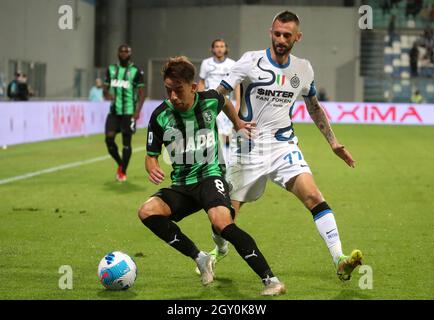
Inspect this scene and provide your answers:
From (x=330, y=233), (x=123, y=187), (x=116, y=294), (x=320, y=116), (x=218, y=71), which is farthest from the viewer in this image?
(x=218, y=71)

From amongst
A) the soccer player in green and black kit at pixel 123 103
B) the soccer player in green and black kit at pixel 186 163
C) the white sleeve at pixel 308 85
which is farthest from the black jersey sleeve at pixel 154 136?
the soccer player in green and black kit at pixel 123 103

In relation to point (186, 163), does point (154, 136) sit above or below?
above

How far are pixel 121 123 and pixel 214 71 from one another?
2.34 m

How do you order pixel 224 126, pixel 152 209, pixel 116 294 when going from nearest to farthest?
1. pixel 116 294
2. pixel 152 209
3. pixel 224 126

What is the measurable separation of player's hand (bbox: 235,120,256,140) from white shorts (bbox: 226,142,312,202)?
0.89 feet

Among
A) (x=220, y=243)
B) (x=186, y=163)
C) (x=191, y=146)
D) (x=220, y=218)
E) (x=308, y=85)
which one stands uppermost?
(x=308, y=85)

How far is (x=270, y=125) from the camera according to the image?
7.38 m

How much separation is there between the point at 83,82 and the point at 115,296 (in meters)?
31.4

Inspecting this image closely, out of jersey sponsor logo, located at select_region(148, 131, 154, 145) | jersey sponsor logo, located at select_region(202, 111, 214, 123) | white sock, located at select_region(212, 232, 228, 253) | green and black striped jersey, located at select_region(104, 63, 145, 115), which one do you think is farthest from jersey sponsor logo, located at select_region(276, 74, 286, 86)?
green and black striped jersey, located at select_region(104, 63, 145, 115)

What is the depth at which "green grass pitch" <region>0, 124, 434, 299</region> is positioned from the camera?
661cm

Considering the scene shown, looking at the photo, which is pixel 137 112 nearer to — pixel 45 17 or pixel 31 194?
pixel 31 194

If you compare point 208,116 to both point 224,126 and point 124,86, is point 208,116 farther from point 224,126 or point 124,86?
point 224,126

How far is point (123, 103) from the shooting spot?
47.4 feet

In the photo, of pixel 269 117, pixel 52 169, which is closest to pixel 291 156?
pixel 269 117
